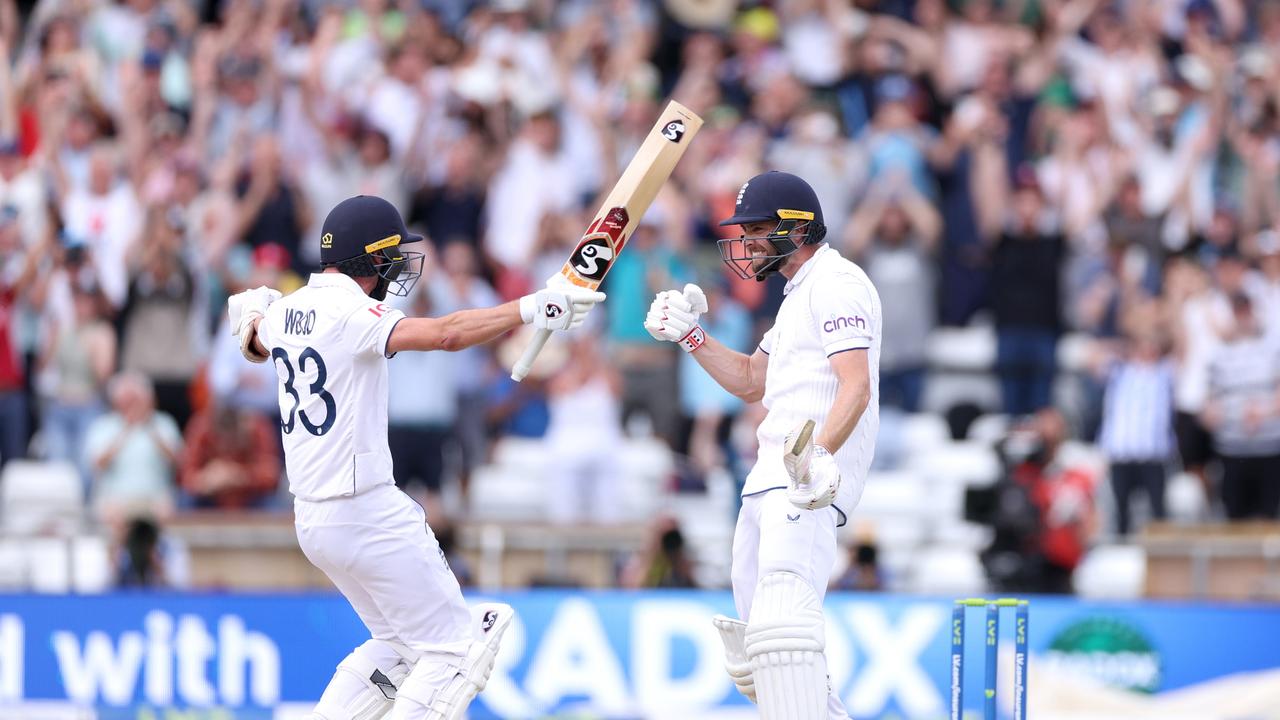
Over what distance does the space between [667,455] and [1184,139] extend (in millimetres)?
4782

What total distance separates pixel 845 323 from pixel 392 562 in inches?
77.4

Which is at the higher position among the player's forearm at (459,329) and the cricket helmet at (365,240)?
the cricket helmet at (365,240)

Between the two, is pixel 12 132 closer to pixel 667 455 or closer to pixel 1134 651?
pixel 667 455

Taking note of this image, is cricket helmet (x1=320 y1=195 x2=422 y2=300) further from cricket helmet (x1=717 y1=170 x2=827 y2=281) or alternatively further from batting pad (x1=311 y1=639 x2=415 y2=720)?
batting pad (x1=311 y1=639 x2=415 y2=720)

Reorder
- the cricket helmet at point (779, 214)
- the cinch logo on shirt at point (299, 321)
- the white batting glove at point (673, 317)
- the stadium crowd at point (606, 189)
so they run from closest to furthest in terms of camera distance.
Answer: the cinch logo on shirt at point (299, 321) → the cricket helmet at point (779, 214) → the white batting glove at point (673, 317) → the stadium crowd at point (606, 189)

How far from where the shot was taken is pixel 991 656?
7.85 m

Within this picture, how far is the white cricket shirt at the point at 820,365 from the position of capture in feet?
25.5

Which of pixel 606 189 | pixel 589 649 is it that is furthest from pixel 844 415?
pixel 606 189

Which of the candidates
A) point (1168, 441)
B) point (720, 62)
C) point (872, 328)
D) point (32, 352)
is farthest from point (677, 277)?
point (872, 328)

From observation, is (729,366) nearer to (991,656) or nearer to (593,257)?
(593,257)

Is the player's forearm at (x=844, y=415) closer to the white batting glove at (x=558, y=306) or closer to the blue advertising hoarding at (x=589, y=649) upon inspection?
the white batting glove at (x=558, y=306)

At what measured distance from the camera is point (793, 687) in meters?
7.53

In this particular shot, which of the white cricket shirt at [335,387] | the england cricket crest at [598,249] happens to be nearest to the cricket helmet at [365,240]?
the white cricket shirt at [335,387]

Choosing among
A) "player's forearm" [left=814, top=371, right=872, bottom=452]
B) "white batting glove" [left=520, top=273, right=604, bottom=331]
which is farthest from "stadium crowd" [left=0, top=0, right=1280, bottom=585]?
"white batting glove" [left=520, top=273, right=604, bottom=331]
